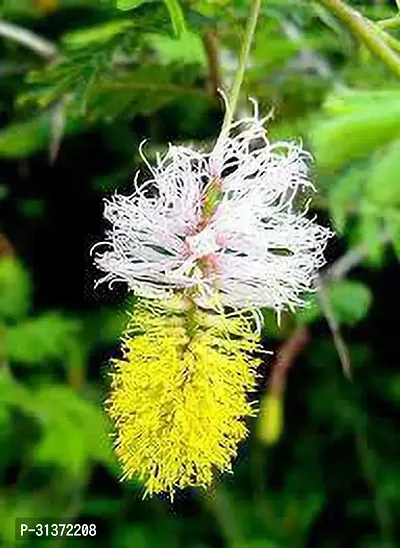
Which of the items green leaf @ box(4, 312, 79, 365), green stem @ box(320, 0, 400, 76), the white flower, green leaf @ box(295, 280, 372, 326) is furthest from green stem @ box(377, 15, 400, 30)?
green leaf @ box(4, 312, 79, 365)

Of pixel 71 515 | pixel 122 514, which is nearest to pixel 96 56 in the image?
pixel 71 515

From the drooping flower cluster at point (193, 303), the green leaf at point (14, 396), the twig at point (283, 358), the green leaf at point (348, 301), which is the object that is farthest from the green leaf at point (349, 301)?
the drooping flower cluster at point (193, 303)

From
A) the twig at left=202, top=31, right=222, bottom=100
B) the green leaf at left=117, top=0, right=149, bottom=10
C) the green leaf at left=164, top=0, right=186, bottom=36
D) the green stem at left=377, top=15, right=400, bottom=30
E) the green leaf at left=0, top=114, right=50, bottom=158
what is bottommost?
the green leaf at left=0, top=114, right=50, bottom=158

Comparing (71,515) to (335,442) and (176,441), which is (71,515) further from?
(176,441)

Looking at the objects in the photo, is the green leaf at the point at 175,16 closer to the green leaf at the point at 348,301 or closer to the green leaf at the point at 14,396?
the green leaf at the point at 348,301

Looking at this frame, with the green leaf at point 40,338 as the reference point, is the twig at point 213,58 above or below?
above

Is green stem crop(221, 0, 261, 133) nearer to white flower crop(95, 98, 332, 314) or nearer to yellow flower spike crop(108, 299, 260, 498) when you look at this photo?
white flower crop(95, 98, 332, 314)

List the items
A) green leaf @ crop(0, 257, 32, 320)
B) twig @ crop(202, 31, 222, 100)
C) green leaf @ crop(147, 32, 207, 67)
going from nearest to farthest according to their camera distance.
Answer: twig @ crop(202, 31, 222, 100) → green leaf @ crop(147, 32, 207, 67) → green leaf @ crop(0, 257, 32, 320)
